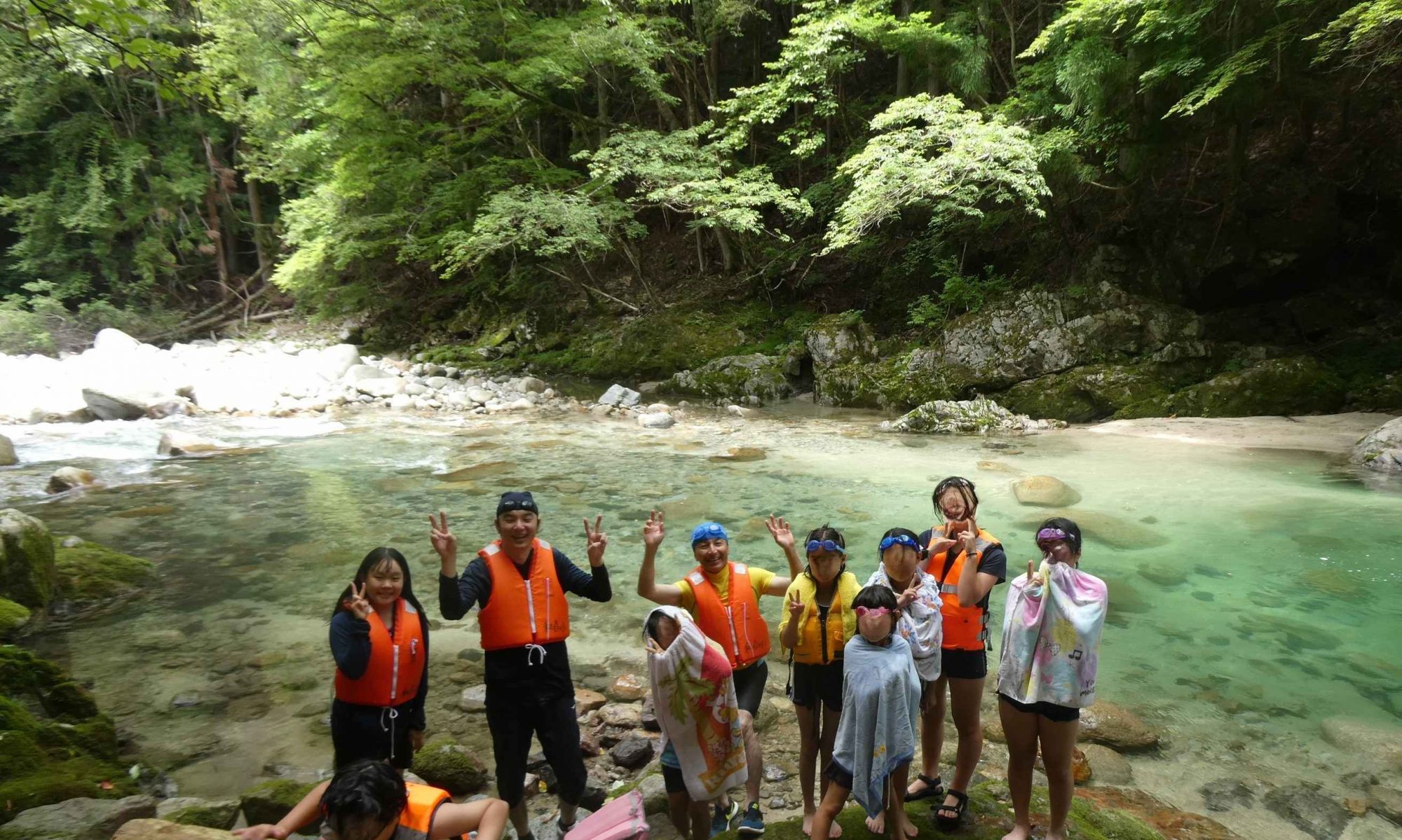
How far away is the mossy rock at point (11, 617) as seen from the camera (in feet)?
14.8

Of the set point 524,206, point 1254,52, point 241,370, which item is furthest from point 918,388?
point 241,370

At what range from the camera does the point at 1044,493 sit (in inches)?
306

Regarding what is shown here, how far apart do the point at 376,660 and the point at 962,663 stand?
226cm

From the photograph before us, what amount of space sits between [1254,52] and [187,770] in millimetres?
13318

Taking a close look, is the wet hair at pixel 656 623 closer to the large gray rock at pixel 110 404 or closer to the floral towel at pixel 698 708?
the floral towel at pixel 698 708

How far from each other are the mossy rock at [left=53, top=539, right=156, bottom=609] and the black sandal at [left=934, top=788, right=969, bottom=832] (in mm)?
6217

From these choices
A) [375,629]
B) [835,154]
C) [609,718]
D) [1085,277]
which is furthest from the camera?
[835,154]

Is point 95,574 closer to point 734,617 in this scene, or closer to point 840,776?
point 734,617

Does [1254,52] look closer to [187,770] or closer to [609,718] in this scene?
Answer: [609,718]

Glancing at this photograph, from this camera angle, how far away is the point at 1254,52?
31.6 feet

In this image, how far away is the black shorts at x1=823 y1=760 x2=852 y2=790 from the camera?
2447 millimetres

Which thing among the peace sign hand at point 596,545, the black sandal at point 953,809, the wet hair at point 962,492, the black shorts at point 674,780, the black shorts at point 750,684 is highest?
the wet hair at point 962,492

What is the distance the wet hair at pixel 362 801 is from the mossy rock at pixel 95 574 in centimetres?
516

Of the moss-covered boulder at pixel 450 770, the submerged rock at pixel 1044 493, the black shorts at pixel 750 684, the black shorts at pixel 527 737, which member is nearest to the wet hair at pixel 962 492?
the black shorts at pixel 750 684
